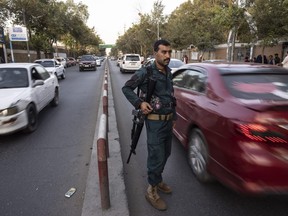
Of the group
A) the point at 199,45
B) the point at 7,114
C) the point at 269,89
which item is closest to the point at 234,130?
the point at 269,89

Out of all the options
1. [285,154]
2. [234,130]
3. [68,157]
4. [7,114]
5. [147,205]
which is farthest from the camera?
[7,114]

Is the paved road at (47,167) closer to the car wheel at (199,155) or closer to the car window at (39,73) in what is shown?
the car window at (39,73)

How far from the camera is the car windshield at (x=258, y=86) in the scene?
290 cm

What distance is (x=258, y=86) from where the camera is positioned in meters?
3.12

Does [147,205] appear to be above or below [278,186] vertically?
below

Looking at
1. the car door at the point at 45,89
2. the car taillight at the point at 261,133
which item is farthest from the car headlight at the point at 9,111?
the car taillight at the point at 261,133

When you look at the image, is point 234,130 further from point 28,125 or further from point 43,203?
point 28,125

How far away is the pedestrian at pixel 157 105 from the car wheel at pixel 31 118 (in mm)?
3522

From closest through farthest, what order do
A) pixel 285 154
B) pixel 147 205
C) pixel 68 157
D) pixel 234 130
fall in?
1. pixel 285 154
2. pixel 234 130
3. pixel 147 205
4. pixel 68 157

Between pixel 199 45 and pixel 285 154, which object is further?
pixel 199 45

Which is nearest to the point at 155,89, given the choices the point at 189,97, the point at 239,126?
the point at 239,126

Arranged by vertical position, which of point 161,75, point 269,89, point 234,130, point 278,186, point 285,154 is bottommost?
point 278,186

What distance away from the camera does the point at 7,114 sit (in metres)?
4.86

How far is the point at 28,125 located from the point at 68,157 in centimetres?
168
